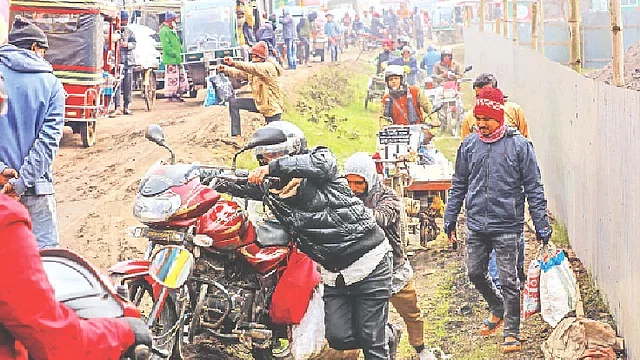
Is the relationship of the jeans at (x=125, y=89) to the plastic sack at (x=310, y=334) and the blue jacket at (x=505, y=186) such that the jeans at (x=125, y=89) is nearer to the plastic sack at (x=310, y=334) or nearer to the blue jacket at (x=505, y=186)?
the blue jacket at (x=505, y=186)

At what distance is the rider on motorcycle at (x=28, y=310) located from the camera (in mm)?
2809

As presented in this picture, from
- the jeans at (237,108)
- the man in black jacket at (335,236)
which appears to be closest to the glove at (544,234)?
the man in black jacket at (335,236)

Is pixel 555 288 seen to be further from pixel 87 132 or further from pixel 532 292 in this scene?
pixel 87 132

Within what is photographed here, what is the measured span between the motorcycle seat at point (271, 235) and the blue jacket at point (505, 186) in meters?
1.60

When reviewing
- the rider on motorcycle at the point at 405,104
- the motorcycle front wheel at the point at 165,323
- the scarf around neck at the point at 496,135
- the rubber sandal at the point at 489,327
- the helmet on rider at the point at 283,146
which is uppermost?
the helmet on rider at the point at 283,146

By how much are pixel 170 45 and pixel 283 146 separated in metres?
17.8

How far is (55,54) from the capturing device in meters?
16.6

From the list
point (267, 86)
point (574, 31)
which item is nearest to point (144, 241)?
point (267, 86)

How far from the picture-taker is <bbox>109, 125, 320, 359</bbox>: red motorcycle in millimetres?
6145

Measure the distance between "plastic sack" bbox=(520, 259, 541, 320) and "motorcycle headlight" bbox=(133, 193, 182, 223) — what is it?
9.34 ft

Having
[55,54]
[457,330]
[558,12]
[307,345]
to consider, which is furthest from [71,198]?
[558,12]

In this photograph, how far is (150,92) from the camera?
23.1 m

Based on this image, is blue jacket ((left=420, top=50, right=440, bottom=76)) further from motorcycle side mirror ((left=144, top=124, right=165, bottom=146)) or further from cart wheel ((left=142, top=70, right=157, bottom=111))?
motorcycle side mirror ((left=144, top=124, right=165, bottom=146))

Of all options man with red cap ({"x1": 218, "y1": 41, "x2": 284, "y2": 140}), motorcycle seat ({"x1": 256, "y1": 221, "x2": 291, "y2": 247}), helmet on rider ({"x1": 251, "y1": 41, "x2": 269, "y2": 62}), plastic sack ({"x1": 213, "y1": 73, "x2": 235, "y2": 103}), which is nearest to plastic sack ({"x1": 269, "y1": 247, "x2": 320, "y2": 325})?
motorcycle seat ({"x1": 256, "y1": 221, "x2": 291, "y2": 247})
